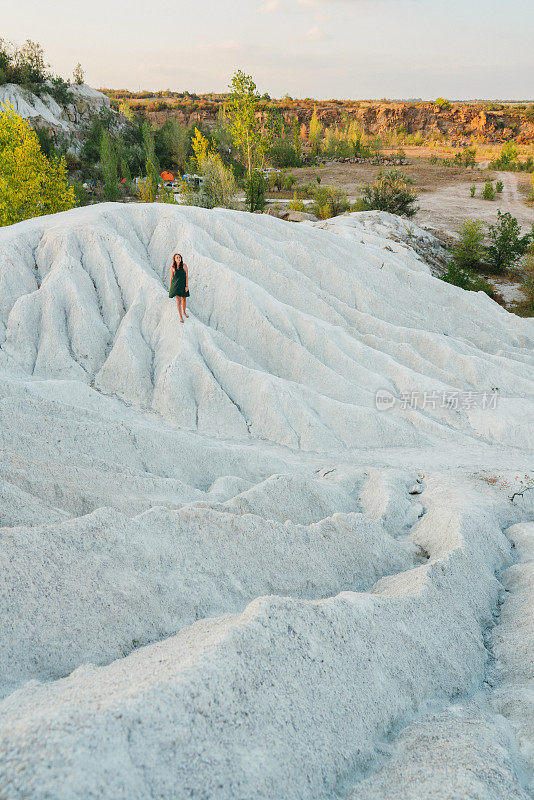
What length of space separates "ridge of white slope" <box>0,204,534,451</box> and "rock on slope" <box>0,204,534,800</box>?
0.22ft

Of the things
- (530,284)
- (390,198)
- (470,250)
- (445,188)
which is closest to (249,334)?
(530,284)

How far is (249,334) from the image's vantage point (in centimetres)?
1167

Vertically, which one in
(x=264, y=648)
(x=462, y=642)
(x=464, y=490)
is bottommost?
(x=464, y=490)

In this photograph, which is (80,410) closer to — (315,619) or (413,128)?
(315,619)

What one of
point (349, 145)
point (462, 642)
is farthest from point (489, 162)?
point (462, 642)

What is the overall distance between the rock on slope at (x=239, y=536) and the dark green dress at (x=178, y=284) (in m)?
0.72

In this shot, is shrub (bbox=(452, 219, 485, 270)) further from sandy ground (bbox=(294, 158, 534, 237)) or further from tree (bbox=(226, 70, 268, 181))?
tree (bbox=(226, 70, 268, 181))

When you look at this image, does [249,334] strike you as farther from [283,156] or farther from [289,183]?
[283,156]

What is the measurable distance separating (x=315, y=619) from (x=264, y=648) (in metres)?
0.53

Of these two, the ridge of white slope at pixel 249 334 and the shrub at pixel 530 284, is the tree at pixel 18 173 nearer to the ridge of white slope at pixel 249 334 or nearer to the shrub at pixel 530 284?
the ridge of white slope at pixel 249 334

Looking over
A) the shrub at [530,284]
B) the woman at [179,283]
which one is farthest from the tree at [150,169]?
the woman at [179,283]

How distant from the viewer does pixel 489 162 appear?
170ft

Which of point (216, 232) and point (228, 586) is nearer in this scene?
point (228, 586)

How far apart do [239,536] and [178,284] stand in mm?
7226
